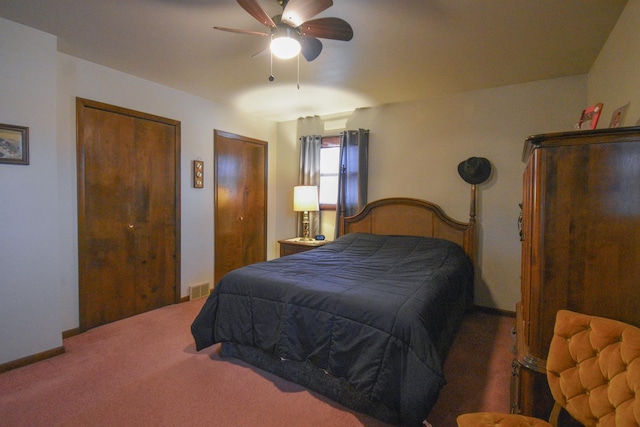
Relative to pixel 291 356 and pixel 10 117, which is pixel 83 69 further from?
pixel 291 356

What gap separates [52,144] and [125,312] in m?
1.73

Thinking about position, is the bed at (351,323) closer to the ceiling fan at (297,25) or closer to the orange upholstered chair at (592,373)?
the orange upholstered chair at (592,373)

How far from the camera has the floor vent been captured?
3.76 metres

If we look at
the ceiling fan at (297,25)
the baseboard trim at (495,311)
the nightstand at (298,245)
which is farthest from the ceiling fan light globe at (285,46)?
the baseboard trim at (495,311)

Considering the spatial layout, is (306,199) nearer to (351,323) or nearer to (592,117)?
(351,323)

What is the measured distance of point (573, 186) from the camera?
1201mm

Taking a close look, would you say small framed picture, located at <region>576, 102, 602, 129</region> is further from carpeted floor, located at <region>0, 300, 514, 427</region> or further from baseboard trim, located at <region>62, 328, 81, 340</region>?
baseboard trim, located at <region>62, 328, 81, 340</region>

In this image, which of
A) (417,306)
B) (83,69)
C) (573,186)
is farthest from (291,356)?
(83,69)

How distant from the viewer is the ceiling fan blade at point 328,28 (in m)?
1.88

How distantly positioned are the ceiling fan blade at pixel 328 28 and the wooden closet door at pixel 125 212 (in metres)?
2.19

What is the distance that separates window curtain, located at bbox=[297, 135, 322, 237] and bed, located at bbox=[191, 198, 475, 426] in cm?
159

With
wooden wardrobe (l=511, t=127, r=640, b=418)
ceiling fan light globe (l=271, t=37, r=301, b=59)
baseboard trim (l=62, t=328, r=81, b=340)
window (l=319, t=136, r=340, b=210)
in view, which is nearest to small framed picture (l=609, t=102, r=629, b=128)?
wooden wardrobe (l=511, t=127, r=640, b=418)

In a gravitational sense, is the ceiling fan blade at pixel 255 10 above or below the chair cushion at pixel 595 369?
above

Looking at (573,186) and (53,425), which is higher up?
(573,186)
